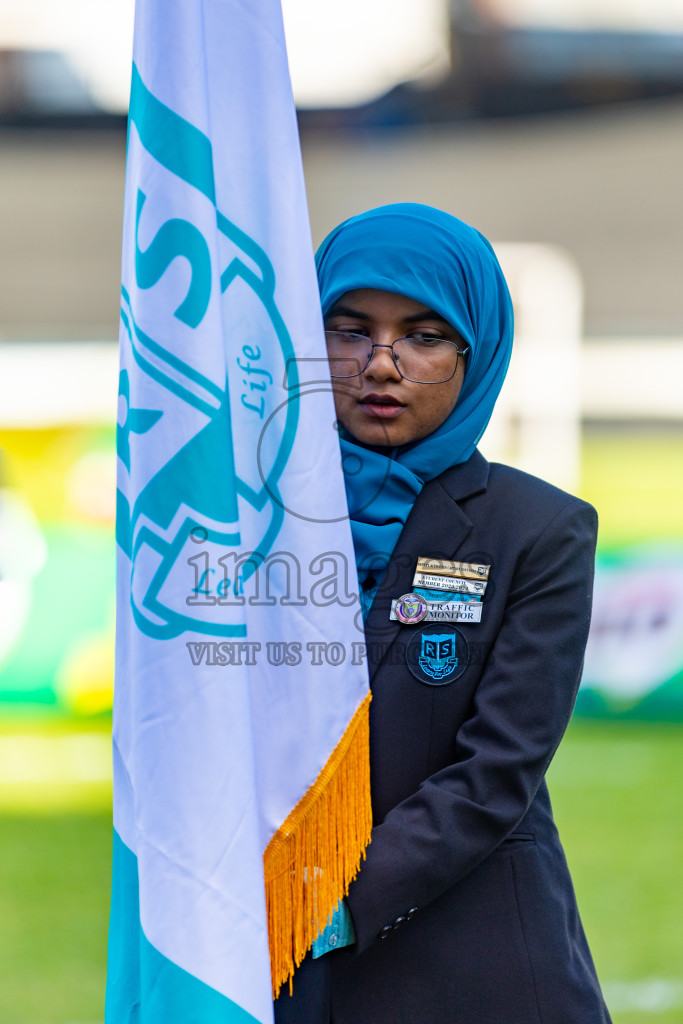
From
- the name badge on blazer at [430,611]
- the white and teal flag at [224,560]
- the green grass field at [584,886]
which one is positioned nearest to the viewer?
the white and teal flag at [224,560]

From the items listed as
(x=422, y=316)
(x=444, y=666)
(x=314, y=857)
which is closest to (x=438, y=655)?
(x=444, y=666)

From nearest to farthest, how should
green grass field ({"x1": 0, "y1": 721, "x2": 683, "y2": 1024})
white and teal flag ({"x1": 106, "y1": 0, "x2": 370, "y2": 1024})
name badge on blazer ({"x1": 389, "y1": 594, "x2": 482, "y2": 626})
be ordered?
white and teal flag ({"x1": 106, "y1": 0, "x2": 370, "y2": 1024})
name badge on blazer ({"x1": 389, "y1": 594, "x2": 482, "y2": 626})
green grass field ({"x1": 0, "y1": 721, "x2": 683, "y2": 1024})

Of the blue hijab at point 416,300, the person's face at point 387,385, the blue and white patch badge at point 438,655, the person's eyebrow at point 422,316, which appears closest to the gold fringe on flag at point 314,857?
the blue and white patch badge at point 438,655

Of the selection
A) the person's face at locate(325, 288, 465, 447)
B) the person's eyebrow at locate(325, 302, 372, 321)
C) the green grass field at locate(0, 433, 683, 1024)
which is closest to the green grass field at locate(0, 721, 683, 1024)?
the green grass field at locate(0, 433, 683, 1024)

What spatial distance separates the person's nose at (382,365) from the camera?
1.48 metres

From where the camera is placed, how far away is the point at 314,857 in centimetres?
140

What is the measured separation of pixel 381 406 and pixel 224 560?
304mm

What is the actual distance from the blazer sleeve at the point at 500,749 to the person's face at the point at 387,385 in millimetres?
216

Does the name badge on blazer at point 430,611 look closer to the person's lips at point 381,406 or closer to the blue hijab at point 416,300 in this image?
the blue hijab at point 416,300

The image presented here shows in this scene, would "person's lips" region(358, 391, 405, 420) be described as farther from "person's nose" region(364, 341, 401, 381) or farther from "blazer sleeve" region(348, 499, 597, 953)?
"blazer sleeve" region(348, 499, 597, 953)

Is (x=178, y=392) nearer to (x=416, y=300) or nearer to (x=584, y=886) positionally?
(x=416, y=300)

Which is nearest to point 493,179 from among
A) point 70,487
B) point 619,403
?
point 619,403

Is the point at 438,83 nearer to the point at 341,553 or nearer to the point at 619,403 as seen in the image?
the point at 619,403

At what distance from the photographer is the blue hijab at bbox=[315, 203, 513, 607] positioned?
1.48 metres
